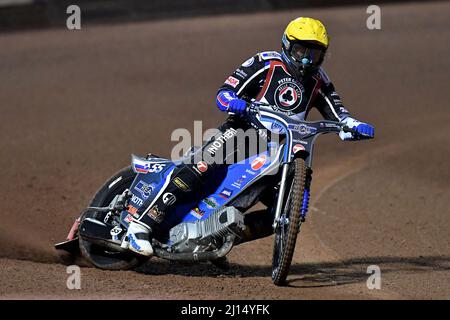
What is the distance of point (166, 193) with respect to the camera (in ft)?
28.9

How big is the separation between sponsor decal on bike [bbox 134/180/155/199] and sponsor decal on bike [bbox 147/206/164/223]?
0.19 meters

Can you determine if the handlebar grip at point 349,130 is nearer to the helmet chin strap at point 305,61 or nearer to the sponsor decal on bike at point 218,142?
the helmet chin strap at point 305,61

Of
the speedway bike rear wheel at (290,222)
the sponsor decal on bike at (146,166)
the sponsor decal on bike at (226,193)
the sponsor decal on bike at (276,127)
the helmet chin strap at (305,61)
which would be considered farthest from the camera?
the sponsor decal on bike at (146,166)

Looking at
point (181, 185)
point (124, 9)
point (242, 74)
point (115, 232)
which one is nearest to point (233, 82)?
point (242, 74)

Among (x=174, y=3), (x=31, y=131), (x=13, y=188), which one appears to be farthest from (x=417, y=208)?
(x=174, y=3)

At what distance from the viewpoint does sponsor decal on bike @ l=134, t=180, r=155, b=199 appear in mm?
Result: 8984

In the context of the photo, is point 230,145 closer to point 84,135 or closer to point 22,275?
point 22,275

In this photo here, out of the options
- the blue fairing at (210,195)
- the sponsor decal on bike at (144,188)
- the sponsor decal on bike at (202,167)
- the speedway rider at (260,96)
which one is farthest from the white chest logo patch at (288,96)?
the sponsor decal on bike at (144,188)

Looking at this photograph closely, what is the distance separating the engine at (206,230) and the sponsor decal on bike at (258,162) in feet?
1.39

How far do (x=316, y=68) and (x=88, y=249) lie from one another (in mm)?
Answer: 2778

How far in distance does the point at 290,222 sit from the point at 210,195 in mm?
1102

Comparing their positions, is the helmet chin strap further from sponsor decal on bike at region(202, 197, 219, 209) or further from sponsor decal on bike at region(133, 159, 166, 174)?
sponsor decal on bike at region(133, 159, 166, 174)

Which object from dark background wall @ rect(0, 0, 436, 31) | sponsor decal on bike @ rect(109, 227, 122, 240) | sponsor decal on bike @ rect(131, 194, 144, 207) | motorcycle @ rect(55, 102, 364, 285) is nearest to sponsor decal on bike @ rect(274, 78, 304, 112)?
motorcycle @ rect(55, 102, 364, 285)

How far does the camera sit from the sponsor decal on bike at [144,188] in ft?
29.5
